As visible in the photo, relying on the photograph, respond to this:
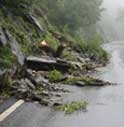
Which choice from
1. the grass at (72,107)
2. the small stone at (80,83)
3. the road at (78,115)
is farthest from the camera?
the small stone at (80,83)

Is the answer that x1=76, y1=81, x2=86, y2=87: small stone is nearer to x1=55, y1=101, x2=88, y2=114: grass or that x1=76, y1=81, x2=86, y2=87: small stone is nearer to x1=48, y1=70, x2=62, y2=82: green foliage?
x1=48, y1=70, x2=62, y2=82: green foliage

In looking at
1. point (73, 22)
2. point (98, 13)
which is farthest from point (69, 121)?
point (98, 13)

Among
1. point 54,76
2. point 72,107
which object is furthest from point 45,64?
point 72,107

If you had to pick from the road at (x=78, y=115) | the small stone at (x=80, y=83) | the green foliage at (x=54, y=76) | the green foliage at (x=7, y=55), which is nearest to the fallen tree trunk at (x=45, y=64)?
the green foliage at (x=54, y=76)

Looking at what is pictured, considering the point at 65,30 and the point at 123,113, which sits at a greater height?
the point at 65,30

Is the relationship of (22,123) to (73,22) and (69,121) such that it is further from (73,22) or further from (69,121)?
(73,22)

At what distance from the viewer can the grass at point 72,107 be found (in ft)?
52.2

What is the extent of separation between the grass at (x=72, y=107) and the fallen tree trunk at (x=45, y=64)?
920 centimetres

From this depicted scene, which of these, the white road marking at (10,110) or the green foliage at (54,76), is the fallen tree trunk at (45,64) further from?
the white road marking at (10,110)

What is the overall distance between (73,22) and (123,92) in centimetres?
4786

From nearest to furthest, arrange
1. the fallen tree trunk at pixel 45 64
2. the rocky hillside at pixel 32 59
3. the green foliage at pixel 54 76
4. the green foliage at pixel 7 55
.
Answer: the rocky hillside at pixel 32 59, the green foliage at pixel 7 55, the green foliage at pixel 54 76, the fallen tree trunk at pixel 45 64

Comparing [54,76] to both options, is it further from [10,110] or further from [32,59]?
[10,110]

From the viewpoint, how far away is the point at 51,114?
596 inches

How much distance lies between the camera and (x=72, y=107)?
16.4 metres
